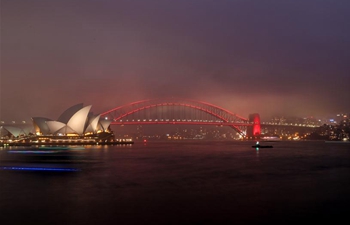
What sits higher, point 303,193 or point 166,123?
point 166,123

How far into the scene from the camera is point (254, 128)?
364 ft

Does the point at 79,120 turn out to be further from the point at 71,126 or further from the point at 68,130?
the point at 68,130

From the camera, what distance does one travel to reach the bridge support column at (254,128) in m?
111

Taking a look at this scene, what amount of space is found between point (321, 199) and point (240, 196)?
3.23m

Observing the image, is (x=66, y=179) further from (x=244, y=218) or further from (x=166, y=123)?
(x=166, y=123)

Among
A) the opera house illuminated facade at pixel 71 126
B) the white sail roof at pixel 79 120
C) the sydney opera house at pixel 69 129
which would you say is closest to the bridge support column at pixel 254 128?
the sydney opera house at pixel 69 129

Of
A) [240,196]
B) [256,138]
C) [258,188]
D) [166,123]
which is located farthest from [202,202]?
[256,138]

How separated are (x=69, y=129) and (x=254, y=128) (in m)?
55.6

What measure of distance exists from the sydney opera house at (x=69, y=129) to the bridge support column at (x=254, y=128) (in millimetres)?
44491

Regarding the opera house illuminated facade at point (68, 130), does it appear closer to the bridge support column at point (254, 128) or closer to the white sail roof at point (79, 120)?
the white sail roof at point (79, 120)

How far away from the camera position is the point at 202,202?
14938 millimetres

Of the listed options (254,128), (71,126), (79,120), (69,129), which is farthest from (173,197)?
(254,128)

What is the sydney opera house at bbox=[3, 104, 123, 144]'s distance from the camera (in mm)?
72875

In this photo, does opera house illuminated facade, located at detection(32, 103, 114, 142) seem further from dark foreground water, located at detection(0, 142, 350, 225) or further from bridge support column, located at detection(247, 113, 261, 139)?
dark foreground water, located at detection(0, 142, 350, 225)
